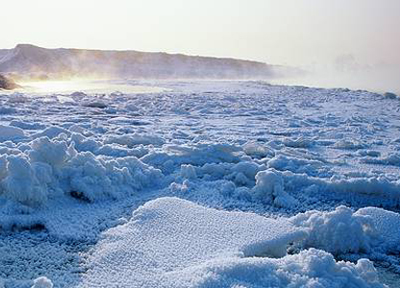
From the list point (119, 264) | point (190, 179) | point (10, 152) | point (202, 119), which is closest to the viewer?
point (119, 264)

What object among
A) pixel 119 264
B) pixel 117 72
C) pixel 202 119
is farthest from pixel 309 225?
pixel 117 72

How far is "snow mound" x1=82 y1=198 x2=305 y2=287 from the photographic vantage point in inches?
82.9

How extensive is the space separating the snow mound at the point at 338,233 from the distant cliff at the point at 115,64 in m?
34.7

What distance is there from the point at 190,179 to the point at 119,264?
5.16 feet

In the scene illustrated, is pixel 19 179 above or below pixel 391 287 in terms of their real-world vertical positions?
above

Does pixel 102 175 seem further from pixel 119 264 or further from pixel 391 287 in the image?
pixel 391 287

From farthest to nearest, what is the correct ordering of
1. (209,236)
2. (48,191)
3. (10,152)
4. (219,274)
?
(10,152) → (48,191) → (209,236) → (219,274)

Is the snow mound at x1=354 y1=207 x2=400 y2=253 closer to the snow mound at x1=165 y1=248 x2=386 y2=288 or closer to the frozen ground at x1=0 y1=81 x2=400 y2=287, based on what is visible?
the frozen ground at x1=0 y1=81 x2=400 y2=287

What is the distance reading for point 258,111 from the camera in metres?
10.0

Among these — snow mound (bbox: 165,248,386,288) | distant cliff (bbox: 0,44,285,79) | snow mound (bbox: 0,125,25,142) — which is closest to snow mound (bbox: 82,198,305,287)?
snow mound (bbox: 165,248,386,288)

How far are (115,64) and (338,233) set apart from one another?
46067 mm

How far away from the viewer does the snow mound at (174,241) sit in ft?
6.91

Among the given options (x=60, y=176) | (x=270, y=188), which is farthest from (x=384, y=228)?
(x=60, y=176)

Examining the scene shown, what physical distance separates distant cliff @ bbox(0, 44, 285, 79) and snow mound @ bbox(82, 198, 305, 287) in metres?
34.4
